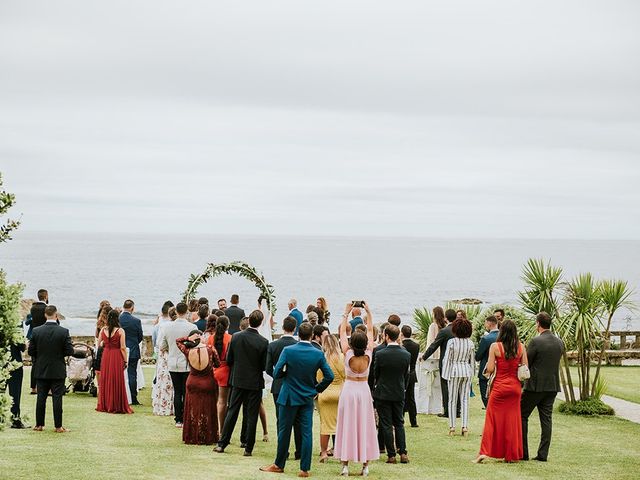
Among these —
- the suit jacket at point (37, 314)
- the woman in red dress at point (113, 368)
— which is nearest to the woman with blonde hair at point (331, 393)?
the woman in red dress at point (113, 368)

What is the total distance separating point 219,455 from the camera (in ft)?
41.1

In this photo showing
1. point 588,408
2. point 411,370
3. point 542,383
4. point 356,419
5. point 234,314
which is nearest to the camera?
point 356,419

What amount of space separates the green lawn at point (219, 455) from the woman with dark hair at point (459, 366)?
456mm

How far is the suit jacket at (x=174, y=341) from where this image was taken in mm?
14906

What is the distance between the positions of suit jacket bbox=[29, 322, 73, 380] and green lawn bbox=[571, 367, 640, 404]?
472 inches

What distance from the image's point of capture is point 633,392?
2061 cm

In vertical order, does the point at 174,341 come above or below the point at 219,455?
above

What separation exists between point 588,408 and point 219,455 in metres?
7.95

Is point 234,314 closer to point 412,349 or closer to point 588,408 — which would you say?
point 412,349

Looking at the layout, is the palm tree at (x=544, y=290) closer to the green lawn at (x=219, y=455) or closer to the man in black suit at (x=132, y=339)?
the green lawn at (x=219, y=455)

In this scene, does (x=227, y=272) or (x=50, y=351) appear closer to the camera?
(x=50, y=351)

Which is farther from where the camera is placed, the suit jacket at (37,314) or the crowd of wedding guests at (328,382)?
the suit jacket at (37,314)

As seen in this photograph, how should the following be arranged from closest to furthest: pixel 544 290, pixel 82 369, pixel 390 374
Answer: pixel 390 374 < pixel 544 290 < pixel 82 369

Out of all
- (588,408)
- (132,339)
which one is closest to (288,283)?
(132,339)
